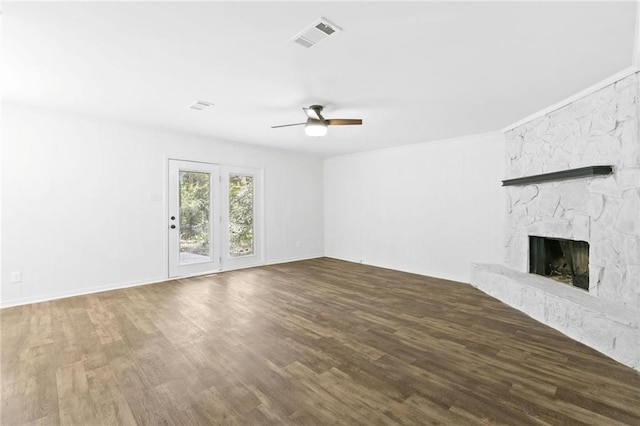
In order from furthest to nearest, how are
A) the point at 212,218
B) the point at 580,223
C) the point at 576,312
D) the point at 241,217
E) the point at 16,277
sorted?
the point at 241,217 < the point at 212,218 < the point at 16,277 < the point at 580,223 < the point at 576,312

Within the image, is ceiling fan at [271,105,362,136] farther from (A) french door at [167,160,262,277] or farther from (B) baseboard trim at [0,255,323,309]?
(B) baseboard trim at [0,255,323,309]

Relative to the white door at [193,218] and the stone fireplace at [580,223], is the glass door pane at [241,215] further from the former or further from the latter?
the stone fireplace at [580,223]

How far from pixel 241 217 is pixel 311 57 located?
428 cm

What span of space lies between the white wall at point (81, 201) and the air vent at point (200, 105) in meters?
1.63

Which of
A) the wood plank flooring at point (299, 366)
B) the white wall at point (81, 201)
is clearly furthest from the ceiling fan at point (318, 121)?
the white wall at point (81, 201)

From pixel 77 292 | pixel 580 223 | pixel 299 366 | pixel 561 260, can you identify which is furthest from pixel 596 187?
pixel 77 292


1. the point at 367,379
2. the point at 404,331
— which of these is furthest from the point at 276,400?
the point at 404,331

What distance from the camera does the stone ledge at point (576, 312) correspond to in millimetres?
2447

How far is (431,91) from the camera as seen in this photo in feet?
10.7

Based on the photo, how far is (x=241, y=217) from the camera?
245 inches

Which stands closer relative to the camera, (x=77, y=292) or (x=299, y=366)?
(x=299, y=366)

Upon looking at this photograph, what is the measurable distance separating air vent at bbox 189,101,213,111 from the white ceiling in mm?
96

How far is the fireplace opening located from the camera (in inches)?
135

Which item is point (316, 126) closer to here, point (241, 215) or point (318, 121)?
point (318, 121)
